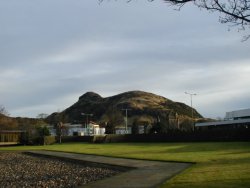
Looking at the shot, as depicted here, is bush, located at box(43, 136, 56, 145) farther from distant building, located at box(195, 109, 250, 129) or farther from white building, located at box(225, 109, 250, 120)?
white building, located at box(225, 109, 250, 120)

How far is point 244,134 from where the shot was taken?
2457 inches

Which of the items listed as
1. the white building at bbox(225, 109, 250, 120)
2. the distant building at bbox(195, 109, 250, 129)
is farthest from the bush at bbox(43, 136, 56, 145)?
the white building at bbox(225, 109, 250, 120)

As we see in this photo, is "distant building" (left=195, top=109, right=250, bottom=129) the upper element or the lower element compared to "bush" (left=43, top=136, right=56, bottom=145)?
upper

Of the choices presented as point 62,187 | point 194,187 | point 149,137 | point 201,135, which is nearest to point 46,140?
point 149,137

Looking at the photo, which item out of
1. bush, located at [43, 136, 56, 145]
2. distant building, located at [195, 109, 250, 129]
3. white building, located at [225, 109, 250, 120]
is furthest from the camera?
white building, located at [225, 109, 250, 120]

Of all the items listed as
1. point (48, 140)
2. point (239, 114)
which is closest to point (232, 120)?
point (239, 114)

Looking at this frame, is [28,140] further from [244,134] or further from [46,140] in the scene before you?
[244,134]

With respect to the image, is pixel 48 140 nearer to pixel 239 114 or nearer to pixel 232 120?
pixel 232 120

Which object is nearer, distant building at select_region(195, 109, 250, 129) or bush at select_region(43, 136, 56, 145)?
bush at select_region(43, 136, 56, 145)

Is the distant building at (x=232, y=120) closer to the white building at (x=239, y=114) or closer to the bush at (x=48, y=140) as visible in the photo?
the white building at (x=239, y=114)

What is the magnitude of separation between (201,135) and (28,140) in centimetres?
3350

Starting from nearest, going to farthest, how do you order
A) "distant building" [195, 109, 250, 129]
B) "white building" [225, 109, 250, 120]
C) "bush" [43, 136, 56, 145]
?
"bush" [43, 136, 56, 145], "distant building" [195, 109, 250, 129], "white building" [225, 109, 250, 120]

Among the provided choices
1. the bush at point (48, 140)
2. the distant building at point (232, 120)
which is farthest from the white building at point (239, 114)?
the bush at point (48, 140)

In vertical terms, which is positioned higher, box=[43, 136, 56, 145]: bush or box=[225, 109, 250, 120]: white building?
box=[225, 109, 250, 120]: white building
